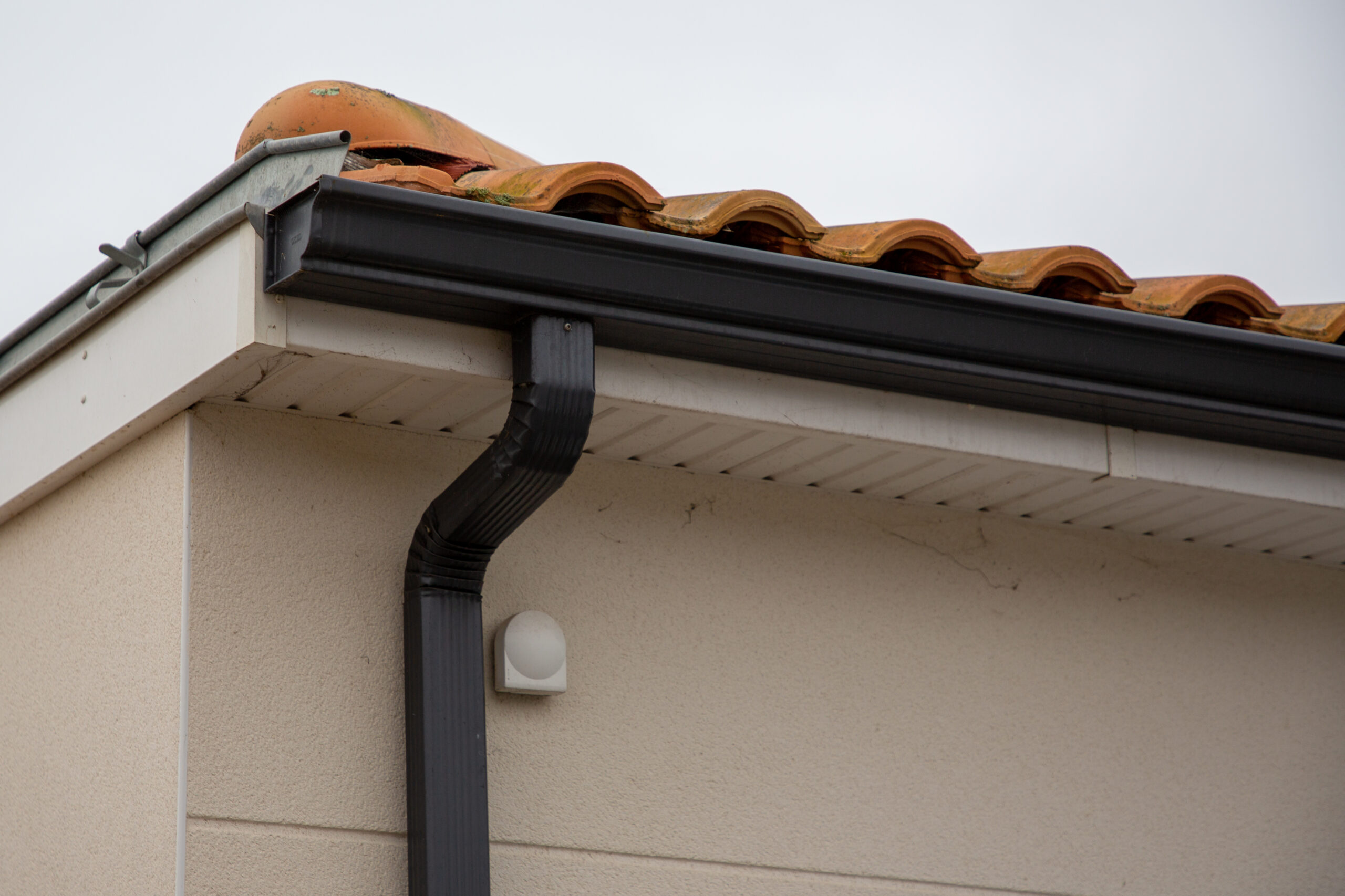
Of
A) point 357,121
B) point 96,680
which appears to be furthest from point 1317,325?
point 96,680

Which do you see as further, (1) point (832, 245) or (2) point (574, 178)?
(1) point (832, 245)

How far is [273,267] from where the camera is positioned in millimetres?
2445

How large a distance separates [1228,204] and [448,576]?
1036cm

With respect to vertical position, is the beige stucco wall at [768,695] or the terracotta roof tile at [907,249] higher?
the terracotta roof tile at [907,249]

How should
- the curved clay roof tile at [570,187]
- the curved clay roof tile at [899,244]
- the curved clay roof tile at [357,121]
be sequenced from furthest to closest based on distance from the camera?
the curved clay roof tile at [357,121], the curved clay roof tile at [899,244], the curved clay roof tile at [570,187]

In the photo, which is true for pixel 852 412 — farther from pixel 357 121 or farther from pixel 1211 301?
pixel 357 121

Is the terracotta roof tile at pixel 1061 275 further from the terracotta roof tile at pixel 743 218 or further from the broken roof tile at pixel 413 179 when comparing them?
the broken roof tile at pixel 413 179

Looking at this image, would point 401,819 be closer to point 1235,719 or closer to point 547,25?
point 1235,719

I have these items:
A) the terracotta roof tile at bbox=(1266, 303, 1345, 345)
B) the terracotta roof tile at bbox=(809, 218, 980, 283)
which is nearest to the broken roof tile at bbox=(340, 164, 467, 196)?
the terracotta roof tile at bbox=(809, 218, 980, 283)

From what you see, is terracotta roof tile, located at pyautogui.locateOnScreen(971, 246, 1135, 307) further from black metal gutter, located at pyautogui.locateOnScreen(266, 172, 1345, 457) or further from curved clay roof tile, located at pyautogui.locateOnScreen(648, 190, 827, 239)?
curved clay roof tile, located at pyautogui.locateOnScreen(648, 190, 827, 239)

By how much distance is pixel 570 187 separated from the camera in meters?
2.60

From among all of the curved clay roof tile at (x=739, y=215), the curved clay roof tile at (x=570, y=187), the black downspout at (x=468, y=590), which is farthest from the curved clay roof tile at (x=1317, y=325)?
the black downspout at (x=468, y=590)

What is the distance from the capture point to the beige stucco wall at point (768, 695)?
274cm

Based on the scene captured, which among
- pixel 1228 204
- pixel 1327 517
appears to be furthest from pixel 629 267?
pixel 1228 204
